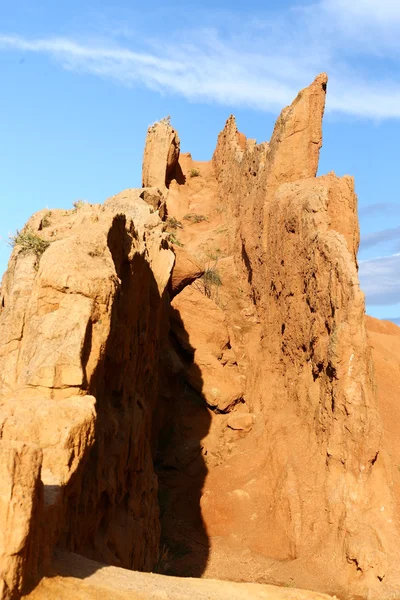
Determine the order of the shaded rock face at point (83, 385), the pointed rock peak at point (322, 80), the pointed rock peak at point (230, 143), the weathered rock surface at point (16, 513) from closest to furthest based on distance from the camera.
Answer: the weathered rock surface at point (16, 513)
the shaded rock face at point (83, 385)
the pointed rock peak at point (322, 80)
the pointed rock peak at point (230, 143)

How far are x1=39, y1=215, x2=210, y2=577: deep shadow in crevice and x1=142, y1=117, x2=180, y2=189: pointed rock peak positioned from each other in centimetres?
1092

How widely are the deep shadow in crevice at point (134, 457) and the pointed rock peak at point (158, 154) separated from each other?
1092 centimetres

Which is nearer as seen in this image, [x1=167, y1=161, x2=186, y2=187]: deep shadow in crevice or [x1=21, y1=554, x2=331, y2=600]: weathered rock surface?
[x1=21, y1=554, x2=331, y2=600]: weathered rock surface

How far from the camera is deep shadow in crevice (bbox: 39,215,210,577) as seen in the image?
8641 millimetres

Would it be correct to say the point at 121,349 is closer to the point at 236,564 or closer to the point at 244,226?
the point at 236,564

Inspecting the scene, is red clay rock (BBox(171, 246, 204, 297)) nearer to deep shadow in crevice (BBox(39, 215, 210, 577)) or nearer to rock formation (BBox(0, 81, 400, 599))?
rock formation (BBox(0, 81, 400, 599))

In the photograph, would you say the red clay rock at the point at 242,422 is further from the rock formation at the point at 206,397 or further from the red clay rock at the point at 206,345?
the red clay rock at the point at 206,345

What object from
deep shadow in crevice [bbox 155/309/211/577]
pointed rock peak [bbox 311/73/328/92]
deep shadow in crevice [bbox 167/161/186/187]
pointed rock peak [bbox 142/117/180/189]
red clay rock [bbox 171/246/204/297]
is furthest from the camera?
deep shadow in crevice [bbox 167/161/186/187]

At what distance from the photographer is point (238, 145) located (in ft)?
83.1

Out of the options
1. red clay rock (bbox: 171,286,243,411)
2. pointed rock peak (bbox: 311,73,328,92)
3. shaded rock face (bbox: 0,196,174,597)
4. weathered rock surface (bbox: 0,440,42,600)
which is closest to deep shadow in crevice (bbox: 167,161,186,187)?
red clay rock (bbox: 171,286,243,411)

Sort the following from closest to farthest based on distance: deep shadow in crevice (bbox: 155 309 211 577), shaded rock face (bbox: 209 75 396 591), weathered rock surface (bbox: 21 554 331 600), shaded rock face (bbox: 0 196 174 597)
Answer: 1. weathered rock surface (bbox: 21 554 331 600)
2. shaded rock face (bbox: 0 196 174 597)
3. shaded rock face (bbox: 209 75 396 591)
4. deep shadow in crevice (bbox: 155 309 211 577)

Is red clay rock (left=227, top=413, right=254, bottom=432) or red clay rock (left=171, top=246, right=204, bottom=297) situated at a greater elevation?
red clay rock (left=171, top=246, right=204, bottom=297)

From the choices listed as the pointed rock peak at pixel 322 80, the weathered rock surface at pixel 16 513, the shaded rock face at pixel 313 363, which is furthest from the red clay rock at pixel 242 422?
the weathered rock surface at pixel 16 513

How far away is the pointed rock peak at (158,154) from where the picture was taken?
26938mm
